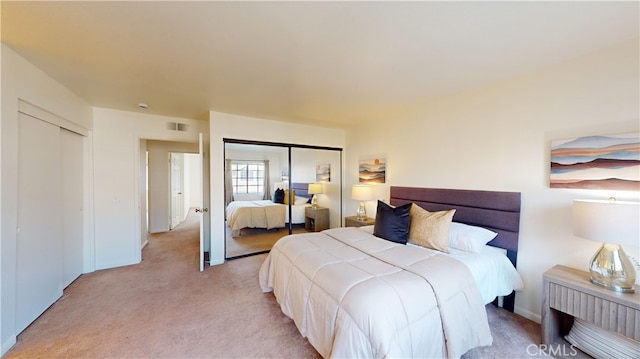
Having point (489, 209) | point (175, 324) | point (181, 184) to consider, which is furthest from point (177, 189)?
point (489, 209)

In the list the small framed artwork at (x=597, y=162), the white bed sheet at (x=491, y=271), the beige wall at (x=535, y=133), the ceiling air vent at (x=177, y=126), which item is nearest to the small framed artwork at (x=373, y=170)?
the beige wall at (x=535, y=133)

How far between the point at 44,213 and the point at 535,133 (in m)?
4.94

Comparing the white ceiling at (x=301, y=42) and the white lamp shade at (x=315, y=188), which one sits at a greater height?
the white ceiling at (x=301, y=42)

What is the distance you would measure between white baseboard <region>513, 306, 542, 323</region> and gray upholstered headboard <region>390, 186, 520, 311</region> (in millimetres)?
49

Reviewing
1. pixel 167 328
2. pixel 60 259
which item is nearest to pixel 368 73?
pixel 167 328

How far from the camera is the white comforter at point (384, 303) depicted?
1400 mm

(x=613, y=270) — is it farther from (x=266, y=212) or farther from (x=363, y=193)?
(x=266, y=212)

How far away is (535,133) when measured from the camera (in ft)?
7.45

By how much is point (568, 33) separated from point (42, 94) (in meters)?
4.54

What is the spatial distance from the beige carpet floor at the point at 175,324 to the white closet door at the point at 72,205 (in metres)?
0.24

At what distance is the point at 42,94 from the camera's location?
90.2 inches

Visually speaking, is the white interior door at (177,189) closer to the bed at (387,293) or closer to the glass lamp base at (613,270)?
the bed at (387,293)

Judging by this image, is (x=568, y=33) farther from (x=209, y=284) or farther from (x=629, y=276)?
(x=209, y=284)

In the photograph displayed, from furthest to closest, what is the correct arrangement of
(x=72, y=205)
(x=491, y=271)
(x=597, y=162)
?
(x=72, y=205), (x=491, y=271), (x=597, y=162)
